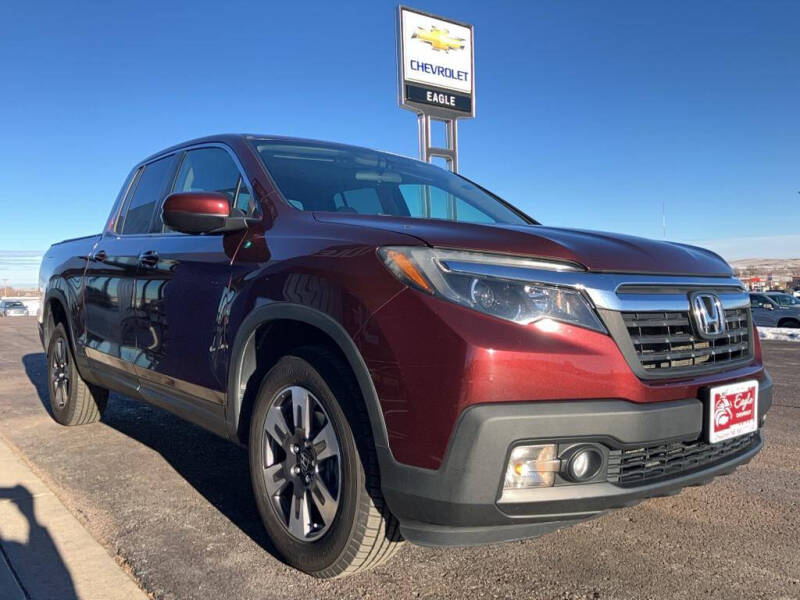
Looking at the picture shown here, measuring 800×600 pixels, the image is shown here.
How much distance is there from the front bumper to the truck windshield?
4.05 feet

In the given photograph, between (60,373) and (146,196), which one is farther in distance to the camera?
(60,373)

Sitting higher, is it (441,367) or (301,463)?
(441,367)

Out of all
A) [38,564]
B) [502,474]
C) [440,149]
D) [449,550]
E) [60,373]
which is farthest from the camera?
[440,149]

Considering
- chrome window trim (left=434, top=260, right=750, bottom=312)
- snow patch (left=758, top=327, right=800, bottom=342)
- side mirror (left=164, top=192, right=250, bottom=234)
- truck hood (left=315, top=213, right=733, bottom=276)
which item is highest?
side mirror (left=164, top=192, right=250, bottom=234)

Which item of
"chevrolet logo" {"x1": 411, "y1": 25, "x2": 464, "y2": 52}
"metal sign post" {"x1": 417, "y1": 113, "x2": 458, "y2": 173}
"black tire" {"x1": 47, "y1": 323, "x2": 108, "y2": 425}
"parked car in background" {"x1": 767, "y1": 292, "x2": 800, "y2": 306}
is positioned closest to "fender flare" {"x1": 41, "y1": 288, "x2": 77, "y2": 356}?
"black tire" {"x1": 47, "y1": 323, "x2": 108, "y2": 425}

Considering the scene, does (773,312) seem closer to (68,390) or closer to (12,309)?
(68,390)

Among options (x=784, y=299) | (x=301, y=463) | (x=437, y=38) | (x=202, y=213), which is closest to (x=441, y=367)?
(x=301, y=463)

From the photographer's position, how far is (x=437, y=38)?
15836 mm

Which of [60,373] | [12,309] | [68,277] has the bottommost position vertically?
[12,309]

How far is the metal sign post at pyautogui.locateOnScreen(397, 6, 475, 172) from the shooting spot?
48.9 feet

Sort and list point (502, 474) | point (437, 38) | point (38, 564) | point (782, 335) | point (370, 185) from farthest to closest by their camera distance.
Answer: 1. point (782, 335)
2. point (437, 38)
3. point (370, 185)
4. point (38, 564)
5. point (502, 474)

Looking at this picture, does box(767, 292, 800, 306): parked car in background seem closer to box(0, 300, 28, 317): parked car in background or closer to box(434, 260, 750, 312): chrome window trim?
box(434, 260, 750, 312): chrome window trim

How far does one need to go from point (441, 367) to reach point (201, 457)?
2762mm

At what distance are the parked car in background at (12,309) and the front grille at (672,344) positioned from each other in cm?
4961
